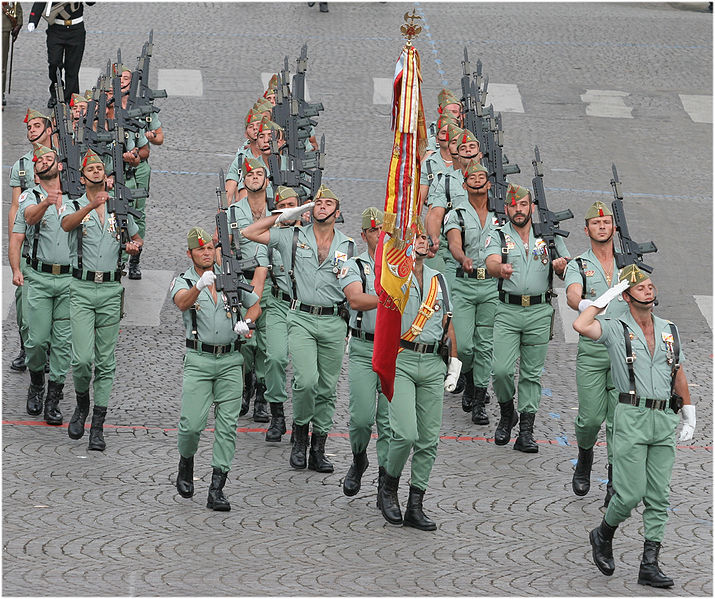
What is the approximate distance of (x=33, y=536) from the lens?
9.82m

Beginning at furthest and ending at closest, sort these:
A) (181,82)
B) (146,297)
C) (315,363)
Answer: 1. (181,82)
2. (146,297)
3. (315,363)

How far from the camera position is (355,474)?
36.2ft

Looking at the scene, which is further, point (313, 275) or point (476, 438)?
point (476, 438)

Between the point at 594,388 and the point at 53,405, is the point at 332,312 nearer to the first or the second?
the point at 594,388

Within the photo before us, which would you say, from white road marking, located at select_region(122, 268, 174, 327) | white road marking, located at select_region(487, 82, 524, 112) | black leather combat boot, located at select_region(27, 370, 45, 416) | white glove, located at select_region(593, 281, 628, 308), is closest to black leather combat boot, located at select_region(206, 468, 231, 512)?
black leather combat boot, located at select_region(27, 370, 45, 416)

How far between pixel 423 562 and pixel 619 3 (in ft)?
79.3

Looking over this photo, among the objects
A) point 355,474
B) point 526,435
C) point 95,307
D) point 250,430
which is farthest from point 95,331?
point 526,435

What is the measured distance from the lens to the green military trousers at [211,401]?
34.8 ft

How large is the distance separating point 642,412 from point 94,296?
4.58 m

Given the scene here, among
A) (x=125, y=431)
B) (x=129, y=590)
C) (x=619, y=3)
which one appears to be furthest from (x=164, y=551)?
(x=619, y=3)

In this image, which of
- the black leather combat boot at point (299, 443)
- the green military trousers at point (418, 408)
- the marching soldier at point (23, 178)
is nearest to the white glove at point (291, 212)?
the green military trousers at point (418, 408)

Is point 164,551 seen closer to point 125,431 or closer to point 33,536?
point 33,536

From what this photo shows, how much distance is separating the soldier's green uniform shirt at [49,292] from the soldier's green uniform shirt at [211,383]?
6.37 feet

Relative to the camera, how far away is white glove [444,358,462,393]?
34.5 feet
